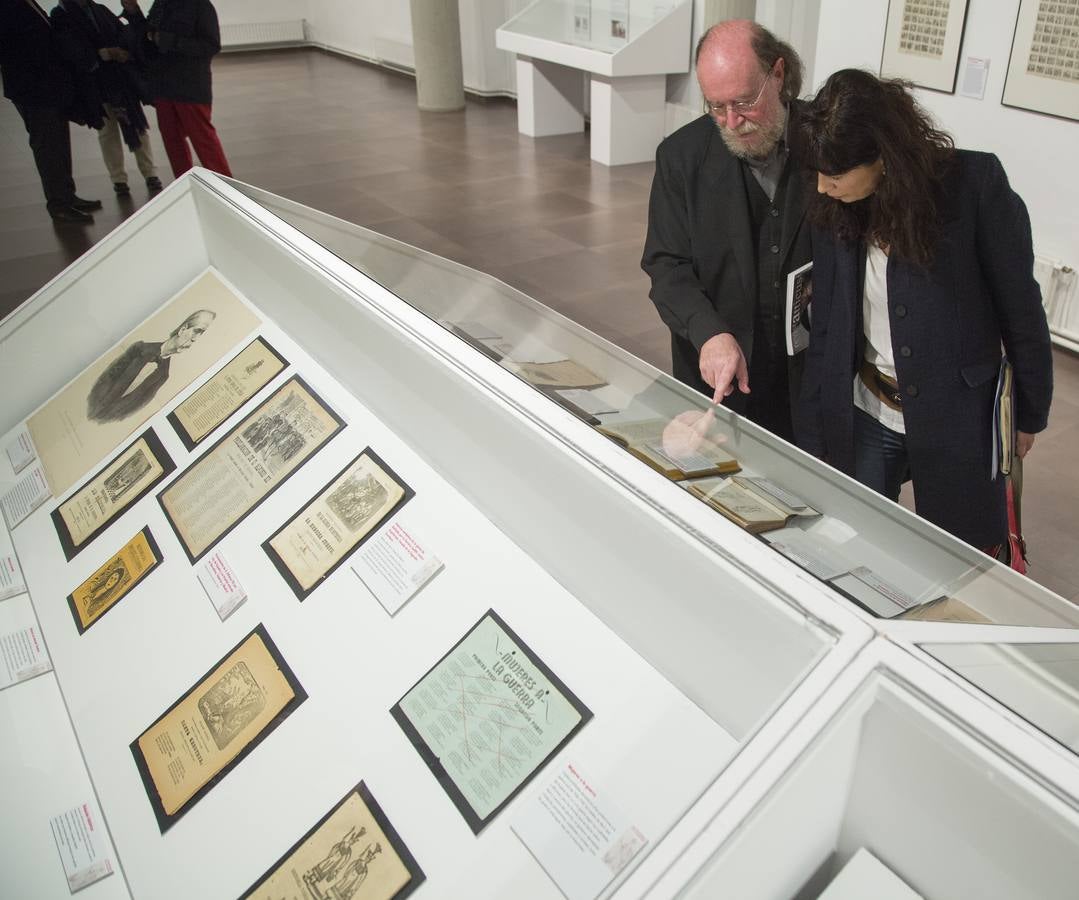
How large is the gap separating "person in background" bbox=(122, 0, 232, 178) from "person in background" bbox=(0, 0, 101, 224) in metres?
0.70

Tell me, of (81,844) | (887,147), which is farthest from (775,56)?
(81,844)

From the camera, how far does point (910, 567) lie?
54.1 inches

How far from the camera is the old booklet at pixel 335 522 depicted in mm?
1927

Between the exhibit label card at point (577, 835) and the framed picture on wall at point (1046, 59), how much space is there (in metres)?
4.63

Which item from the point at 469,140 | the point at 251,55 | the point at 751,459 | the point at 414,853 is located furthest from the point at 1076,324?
the point at 251,55

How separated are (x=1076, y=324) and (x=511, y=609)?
457cm

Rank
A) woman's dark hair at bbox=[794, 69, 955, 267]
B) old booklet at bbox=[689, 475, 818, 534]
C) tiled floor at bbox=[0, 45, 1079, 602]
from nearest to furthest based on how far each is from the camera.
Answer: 1. old booklet at bbox=[689, 475, 818, 534]
2. woman's dark hair at bbox=[794, 69, 955, 267]
3. tiled floor at bbox=[0, 45, 1079, 602]

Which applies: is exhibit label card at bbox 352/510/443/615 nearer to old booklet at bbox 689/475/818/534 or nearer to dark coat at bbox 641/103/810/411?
old booklet at bbox 689/475/818/534

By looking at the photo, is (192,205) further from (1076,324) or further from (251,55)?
(251,55)

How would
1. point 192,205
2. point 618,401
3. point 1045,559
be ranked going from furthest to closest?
1. point 1045,559
2. point 192,205
3. point 618,401

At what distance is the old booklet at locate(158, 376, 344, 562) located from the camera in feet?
7.24

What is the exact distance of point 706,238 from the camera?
99.0 inches

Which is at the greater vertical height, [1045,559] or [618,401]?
[618,401]

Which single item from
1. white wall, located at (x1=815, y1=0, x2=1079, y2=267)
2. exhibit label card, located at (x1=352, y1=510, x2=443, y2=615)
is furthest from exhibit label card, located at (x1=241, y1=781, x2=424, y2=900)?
white wall, located at (x1=815, y1=0, x2=1079, y2=267)
